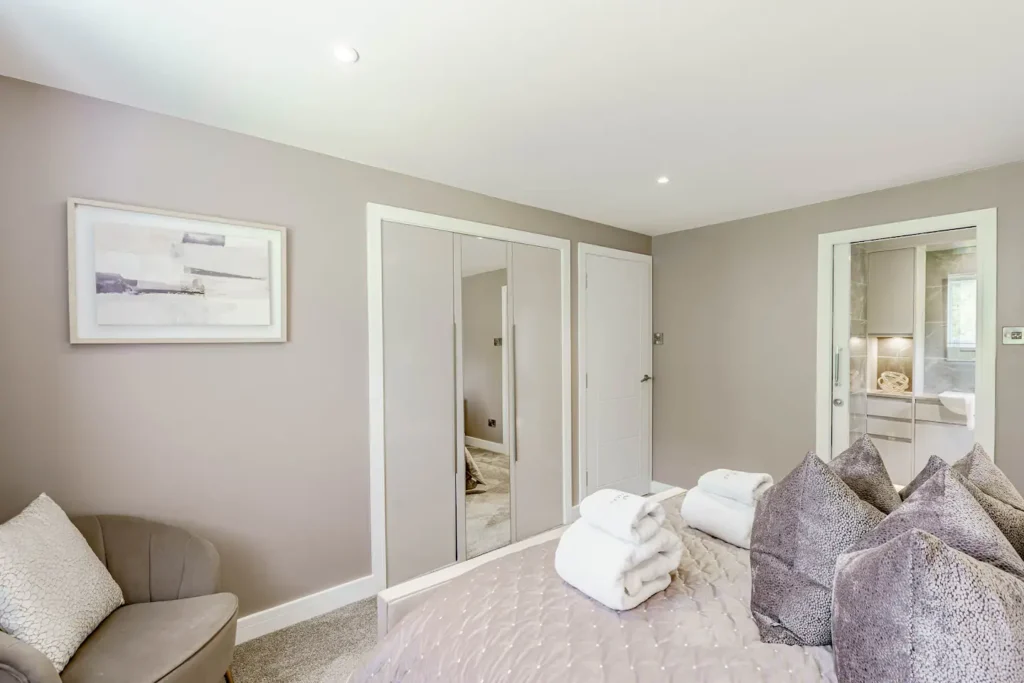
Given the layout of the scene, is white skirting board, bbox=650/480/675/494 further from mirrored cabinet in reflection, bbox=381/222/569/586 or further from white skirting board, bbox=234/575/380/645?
white skirting board, bbox=234/575/380/645

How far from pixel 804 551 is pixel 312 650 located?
2098 millimetres

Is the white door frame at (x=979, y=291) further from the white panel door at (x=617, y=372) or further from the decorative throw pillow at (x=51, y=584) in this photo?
the decorative throw pillow at (x=51, y=584)

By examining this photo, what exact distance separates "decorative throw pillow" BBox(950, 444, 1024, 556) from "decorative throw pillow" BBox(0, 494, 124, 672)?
257 cm

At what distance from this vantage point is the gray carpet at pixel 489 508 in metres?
3.11

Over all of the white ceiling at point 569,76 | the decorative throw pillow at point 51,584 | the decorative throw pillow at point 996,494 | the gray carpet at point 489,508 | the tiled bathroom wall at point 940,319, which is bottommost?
the gray carpet at point 489,508

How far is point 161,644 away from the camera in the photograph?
1.52 metres

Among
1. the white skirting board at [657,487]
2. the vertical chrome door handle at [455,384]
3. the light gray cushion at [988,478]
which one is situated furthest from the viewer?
the white skirting board at [657,487]

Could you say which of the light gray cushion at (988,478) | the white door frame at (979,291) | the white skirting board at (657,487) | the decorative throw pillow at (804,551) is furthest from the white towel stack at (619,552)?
the white skirting board at (657,487)

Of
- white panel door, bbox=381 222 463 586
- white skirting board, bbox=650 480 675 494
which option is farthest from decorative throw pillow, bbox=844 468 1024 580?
white skirting board, bbox=650 480 675 494

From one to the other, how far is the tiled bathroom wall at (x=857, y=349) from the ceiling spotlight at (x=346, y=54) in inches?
135

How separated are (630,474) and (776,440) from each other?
3.87 feet

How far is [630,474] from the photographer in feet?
13.8

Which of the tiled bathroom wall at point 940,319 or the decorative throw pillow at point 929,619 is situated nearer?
the decorative throw pillow at point 929,619

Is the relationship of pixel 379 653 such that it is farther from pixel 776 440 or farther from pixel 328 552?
pixel 776 440
